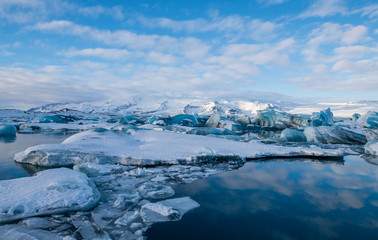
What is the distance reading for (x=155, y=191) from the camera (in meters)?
3.07

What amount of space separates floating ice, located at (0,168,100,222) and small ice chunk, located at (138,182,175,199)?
2.03 feet

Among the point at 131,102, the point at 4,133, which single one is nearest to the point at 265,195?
the point at 4,133

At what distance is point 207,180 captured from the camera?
12.2 feet

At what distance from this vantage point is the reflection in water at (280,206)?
2.14m

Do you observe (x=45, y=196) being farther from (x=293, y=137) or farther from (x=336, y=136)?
(x=336, y=136)

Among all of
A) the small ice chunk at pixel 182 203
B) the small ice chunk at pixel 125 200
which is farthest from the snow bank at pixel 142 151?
the small ice chunk at pixel 182 203

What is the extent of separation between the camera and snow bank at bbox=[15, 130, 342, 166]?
14.7ft

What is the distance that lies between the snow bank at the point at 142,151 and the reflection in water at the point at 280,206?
3.78ft

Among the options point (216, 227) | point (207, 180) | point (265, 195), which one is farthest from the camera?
point (207, 180)

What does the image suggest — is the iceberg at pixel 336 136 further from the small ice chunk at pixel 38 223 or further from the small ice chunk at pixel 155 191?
the small ice chunk at pixel 38 223

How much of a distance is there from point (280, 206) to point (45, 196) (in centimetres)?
282

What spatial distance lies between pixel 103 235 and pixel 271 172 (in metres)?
3.39

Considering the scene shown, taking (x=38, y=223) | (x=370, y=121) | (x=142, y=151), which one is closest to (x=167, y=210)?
(x=38, y=223)

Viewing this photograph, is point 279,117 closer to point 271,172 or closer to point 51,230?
point 271,172
